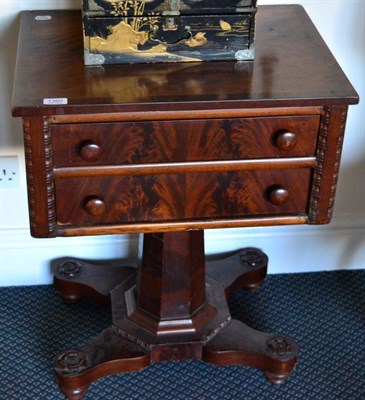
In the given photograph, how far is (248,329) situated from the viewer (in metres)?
1.91

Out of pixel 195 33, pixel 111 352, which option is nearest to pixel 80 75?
pixel 195 33

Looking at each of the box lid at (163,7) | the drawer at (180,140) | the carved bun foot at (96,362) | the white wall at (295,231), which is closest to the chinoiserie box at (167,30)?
the box lid at (163,7)

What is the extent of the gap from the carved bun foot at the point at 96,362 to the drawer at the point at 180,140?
20.3 inches

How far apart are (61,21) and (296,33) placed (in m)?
0.49

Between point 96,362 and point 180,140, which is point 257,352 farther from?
point 180,140

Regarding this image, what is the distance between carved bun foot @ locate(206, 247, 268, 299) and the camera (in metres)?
2.07

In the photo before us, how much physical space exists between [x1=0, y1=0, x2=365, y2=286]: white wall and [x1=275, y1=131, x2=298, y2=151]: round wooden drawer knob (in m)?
0.47

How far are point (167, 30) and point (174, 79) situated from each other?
103mm

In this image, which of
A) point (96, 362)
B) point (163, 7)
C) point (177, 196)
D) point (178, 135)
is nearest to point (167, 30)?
point (163, 7)

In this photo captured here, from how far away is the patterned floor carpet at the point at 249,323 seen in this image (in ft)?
6.06

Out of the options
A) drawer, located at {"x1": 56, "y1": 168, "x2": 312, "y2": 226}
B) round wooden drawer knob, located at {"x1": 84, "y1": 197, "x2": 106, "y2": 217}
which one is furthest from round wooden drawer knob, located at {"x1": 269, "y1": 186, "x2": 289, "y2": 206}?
round wooden drawer knob, located at {"x1": 84, "y1": 197, "x2": 106, "y2": 217}

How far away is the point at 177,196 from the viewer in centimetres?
156

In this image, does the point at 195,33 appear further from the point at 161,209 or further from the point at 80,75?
the point at 161,209

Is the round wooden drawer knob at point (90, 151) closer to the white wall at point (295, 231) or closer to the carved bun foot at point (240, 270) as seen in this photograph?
the white wall at point (295, 231)
